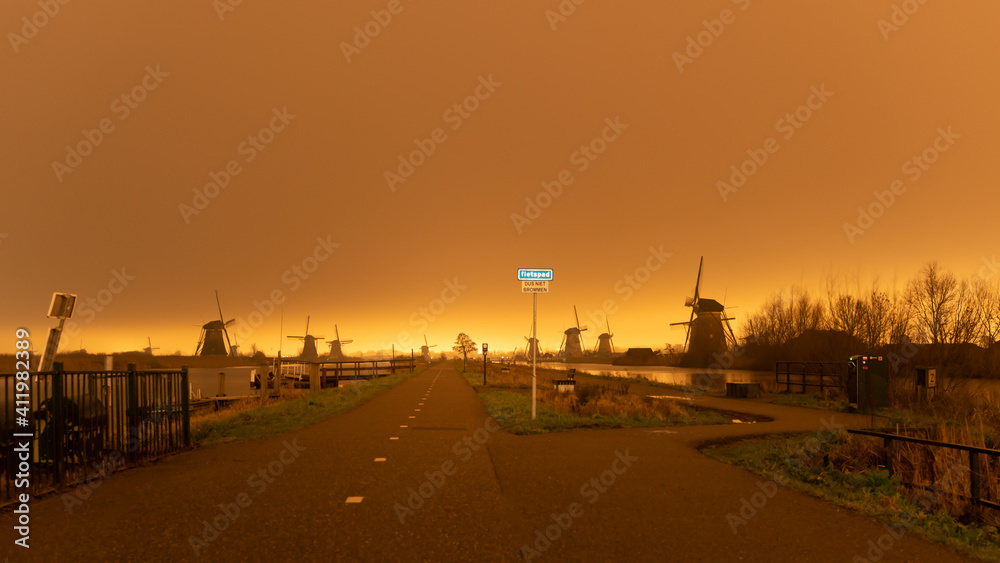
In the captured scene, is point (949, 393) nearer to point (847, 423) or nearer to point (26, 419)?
point (847, 423)

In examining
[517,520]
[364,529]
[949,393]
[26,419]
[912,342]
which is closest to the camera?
[364,529]

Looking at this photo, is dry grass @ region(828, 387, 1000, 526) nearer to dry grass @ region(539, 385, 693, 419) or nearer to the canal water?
dry grass @ region(539, 385, 693, 419)

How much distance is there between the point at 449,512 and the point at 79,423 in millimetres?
5815

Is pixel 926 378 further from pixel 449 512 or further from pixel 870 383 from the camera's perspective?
pixel 449 512

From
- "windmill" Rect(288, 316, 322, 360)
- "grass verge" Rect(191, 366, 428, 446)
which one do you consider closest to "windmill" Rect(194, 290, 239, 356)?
"windmill" Rect(288, 316, 322, 360)

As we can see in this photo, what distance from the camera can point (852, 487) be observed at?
30.0 feet

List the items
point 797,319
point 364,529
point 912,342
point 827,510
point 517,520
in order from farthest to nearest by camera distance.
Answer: point 797,319
point 912,342
point 827,510
point 517,520
point 364,529

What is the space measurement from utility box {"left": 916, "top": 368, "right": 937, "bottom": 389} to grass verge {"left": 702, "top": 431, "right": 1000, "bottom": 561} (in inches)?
381

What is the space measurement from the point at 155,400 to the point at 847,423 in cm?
1700

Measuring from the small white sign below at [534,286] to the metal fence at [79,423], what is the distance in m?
8.63

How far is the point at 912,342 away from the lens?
2733 cm

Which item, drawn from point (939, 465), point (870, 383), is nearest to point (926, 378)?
point (870, 383)

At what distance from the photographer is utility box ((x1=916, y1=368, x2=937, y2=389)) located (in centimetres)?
2072

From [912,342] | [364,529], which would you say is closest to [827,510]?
[364,529]
